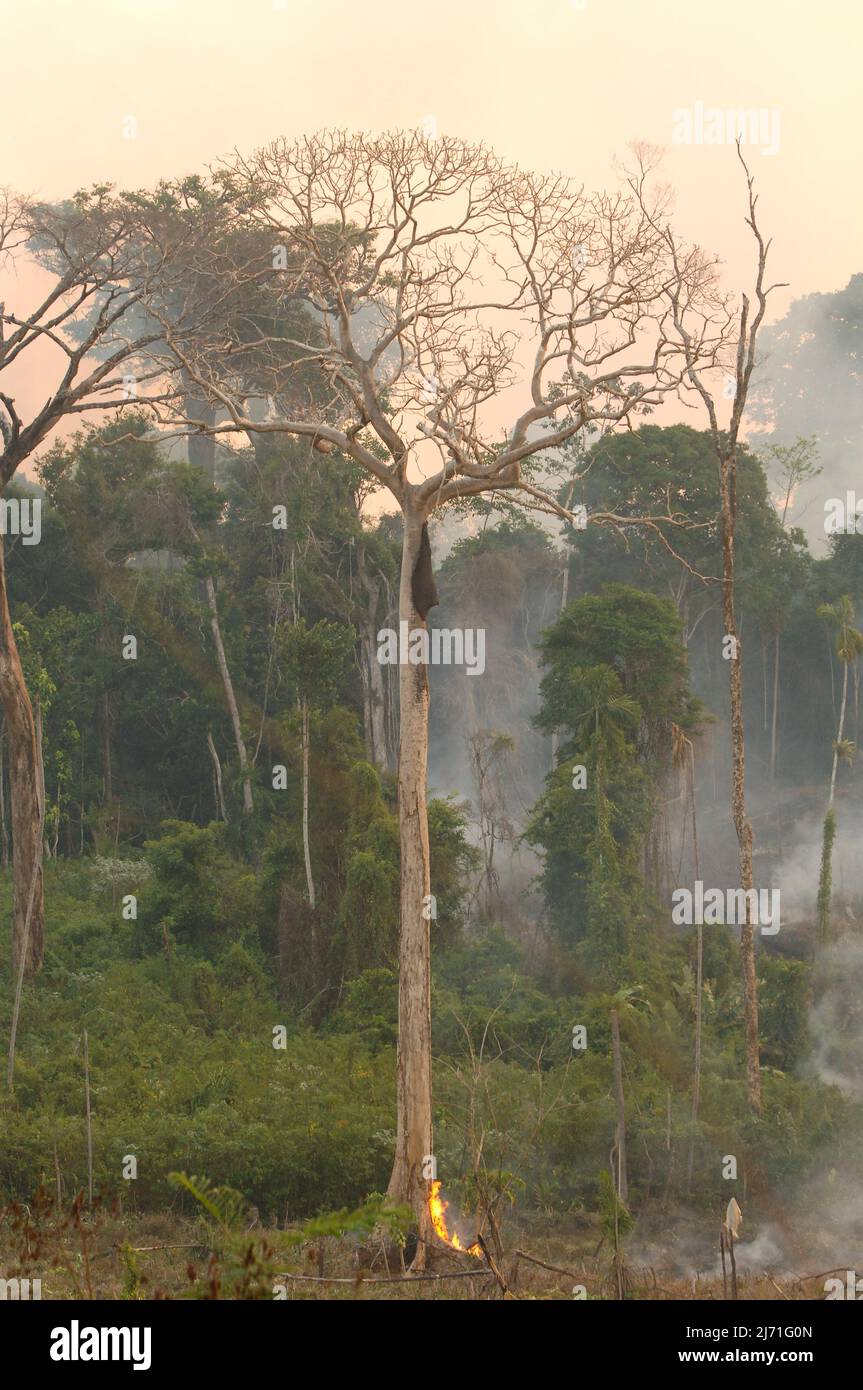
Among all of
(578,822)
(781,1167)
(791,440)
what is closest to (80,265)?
(578,822)

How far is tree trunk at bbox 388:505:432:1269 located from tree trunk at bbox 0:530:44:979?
744 cm

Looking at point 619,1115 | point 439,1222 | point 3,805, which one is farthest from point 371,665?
point 439,1222

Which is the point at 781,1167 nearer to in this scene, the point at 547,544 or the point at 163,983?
the point at 163,983

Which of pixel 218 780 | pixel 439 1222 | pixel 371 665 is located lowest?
pixel 439 1222

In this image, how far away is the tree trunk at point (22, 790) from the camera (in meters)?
17.7

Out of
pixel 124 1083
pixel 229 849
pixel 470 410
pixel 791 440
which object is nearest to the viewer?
pixel 470 410

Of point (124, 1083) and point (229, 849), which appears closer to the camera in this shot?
point (124, 1083)

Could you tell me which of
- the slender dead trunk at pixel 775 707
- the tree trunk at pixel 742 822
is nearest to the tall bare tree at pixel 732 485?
the tree trunk at pixel 742 822

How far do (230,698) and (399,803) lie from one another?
37.3 ft

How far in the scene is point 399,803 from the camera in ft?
40.3

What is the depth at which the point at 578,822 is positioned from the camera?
66.6 ft

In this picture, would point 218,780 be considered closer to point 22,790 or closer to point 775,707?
point 22,790

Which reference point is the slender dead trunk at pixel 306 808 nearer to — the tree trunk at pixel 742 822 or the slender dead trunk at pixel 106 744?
the tree trunk at pixel 742 822
